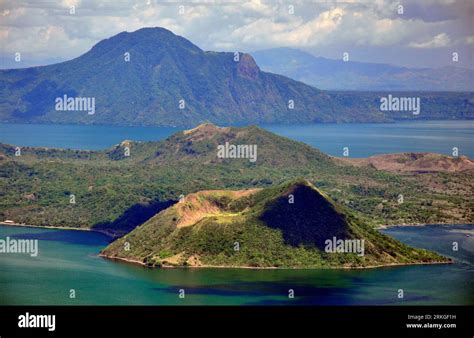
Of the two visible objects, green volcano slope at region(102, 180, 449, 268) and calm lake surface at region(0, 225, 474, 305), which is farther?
green volcano slope at region(102, 180, 449, 268)

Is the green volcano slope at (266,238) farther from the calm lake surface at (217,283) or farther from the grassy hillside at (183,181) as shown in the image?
the grassy hillside at (183,181)

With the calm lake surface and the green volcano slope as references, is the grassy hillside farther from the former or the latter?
the calm lake surface

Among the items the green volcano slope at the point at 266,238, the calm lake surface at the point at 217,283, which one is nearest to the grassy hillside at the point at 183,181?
the green volcano slope at the point at 266,238

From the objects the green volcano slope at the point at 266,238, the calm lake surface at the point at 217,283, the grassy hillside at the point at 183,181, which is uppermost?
the grassy hillside at the point at 183,181

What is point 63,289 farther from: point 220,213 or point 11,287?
point 220,213

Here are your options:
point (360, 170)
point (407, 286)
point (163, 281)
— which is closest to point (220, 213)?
point (163, 281)

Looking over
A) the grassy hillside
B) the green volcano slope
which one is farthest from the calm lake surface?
the grassy hillside
